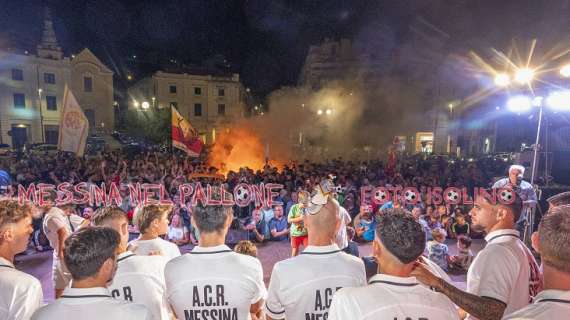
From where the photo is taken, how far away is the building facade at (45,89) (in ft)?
104

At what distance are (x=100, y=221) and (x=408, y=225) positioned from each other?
2811 millimetres

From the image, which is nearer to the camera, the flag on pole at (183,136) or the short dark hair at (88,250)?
the short dark hair at (88,250)

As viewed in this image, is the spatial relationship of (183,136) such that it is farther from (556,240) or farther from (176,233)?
(556,240)

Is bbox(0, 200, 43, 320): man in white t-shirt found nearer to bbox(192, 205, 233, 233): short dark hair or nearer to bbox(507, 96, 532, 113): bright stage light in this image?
bbox(192, 205, 233, 233): short dark hair

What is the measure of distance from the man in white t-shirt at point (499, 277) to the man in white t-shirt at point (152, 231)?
236cm

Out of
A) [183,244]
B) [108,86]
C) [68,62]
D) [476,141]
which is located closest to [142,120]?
[108,86]

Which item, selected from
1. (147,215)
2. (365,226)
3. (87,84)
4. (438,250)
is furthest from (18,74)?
(438,250)

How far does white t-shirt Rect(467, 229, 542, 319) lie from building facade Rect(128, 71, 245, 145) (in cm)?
3678

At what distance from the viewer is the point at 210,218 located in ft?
8.18

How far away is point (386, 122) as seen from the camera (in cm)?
2984

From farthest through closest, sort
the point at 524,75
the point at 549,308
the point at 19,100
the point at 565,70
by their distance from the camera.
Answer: the point at 19,100 < the point at 524,75 < the point at 565,70 < the point at 549,308

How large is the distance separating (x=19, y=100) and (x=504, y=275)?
41.7 m

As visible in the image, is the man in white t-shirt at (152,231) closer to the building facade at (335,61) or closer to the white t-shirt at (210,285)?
the white t-shirt at (210,285)

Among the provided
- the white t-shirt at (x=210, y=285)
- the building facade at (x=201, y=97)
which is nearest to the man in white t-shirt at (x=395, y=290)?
the white t-shirt at (x=210, y=285)
